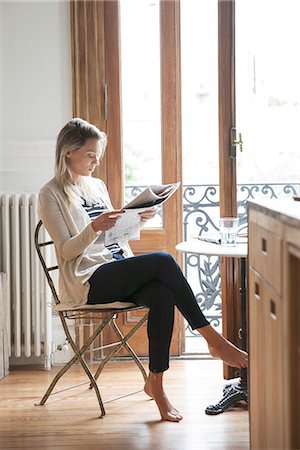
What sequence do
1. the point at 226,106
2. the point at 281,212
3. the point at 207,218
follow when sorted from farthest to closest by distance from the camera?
1. the point at 207,218
2. the point at 226,106
3. the point at 281,212

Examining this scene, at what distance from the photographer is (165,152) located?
479 cm

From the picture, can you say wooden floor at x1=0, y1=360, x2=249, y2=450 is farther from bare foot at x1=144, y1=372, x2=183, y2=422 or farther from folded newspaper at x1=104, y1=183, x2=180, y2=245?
folded newspaper at x1=104, y1=183, x2=180, y2=245

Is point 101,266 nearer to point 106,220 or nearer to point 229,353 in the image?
point 106,220

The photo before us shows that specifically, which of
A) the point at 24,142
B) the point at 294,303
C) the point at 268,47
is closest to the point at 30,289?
the point at 24,142

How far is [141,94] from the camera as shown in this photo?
480 centimetres

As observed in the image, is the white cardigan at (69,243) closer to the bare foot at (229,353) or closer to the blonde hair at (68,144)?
the blonde hair at (68,144)

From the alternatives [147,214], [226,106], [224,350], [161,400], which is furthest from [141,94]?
[161,400]

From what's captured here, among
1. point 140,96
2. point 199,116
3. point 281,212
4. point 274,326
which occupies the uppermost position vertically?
point 140,96

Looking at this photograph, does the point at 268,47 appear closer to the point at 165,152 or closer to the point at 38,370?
the point at 165,152

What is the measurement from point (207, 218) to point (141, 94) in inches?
31.5

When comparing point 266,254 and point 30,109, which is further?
point 30,109

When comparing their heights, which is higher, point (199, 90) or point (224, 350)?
point (199, 90)

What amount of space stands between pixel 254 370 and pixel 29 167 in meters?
2.38

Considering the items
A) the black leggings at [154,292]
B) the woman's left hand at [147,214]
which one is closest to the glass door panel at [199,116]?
the woman's left hand at [147,214]
